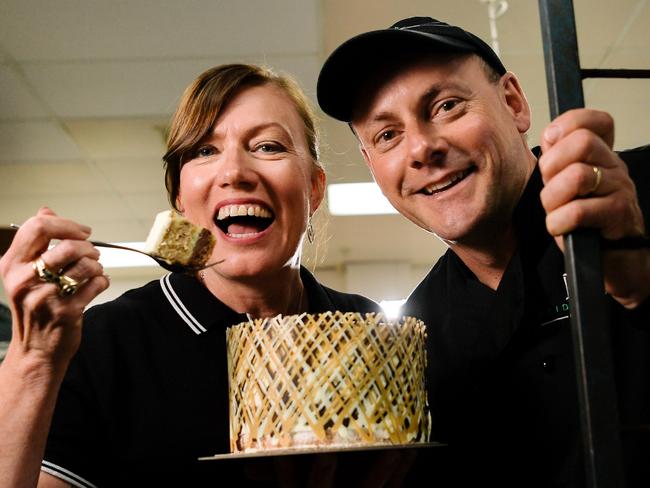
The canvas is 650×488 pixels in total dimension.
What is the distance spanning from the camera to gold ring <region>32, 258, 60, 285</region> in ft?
2.67

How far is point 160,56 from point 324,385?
2.34 m

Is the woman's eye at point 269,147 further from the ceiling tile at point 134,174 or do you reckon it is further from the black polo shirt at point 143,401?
the ceiling tile at point 134,174

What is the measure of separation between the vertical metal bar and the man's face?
56 cm

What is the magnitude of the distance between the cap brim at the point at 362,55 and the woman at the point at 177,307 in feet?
0.40

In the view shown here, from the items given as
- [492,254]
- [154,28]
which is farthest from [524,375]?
[154,28]

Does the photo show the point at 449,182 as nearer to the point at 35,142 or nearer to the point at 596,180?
the point at 596,180

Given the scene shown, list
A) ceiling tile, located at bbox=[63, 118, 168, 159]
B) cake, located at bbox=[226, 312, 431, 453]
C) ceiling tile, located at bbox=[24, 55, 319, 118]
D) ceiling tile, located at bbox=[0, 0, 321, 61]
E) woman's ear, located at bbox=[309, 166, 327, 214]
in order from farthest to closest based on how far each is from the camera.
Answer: ceiling tile, located at bbox=[63, 118, 168, 159] < ceiling tile, located at bbox=[24, 55, 319, 118] < ceiling tile, located at bbox=[0, 0, 321, 61] < woman's ear, located at bbox=[309, 166, 327, 214] < cake, located at bbox=[226, 312, 431, 453]

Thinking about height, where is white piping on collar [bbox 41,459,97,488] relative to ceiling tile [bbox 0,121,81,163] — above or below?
below

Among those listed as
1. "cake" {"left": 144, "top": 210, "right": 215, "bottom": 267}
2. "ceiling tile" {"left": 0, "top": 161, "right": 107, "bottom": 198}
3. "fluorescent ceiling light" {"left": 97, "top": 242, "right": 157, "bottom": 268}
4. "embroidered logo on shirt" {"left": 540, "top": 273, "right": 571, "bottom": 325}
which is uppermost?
"fluorescent ceiling light" {"left": 97, "top": 242, "right": 157, "bottom": 268}

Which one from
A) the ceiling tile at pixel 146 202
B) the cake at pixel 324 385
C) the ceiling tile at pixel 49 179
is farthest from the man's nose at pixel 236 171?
the ceiling tile at pixel 146 202

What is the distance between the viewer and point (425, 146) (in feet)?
3.78

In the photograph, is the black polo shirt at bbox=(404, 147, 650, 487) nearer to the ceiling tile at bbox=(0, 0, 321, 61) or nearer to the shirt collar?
the shirt collar

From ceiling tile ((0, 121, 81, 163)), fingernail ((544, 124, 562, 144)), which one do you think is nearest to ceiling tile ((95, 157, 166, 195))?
ceiling tile ((0, 121, 81, 163))

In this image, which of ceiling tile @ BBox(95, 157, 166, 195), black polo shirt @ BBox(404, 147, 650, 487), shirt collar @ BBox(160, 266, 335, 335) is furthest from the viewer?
ceiling tile @ BBox(95, 157, 166, 195)
